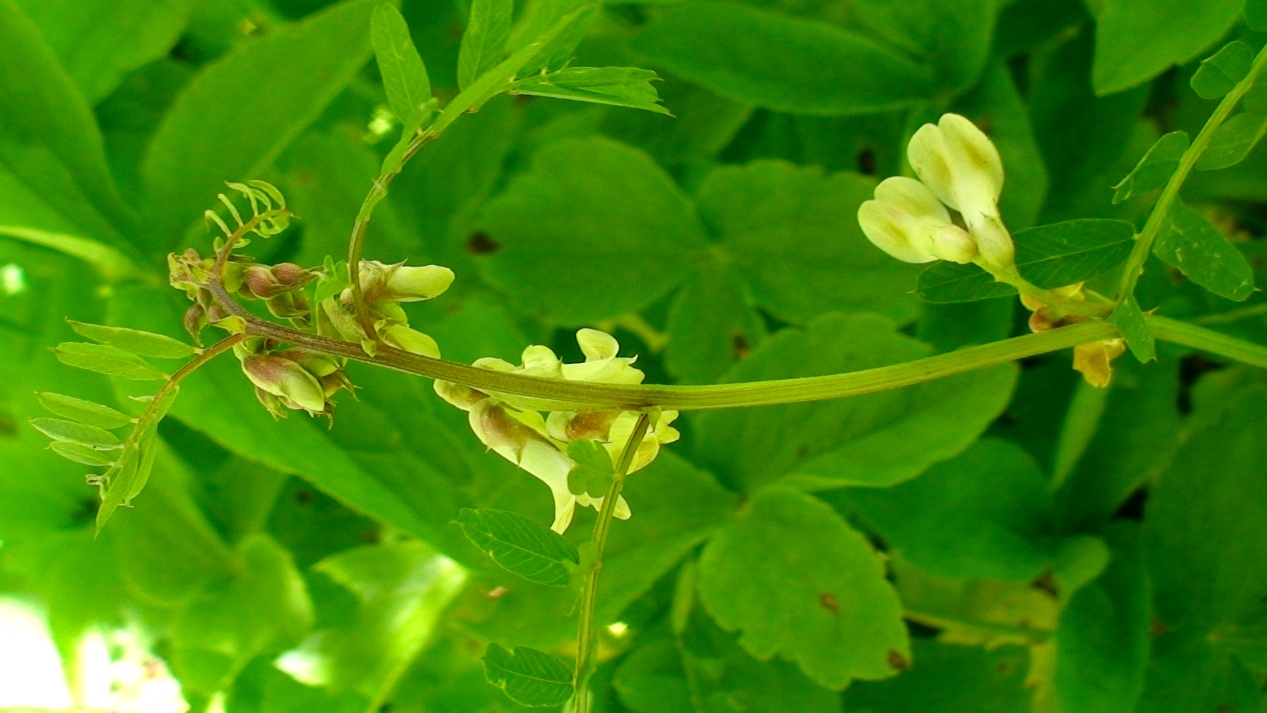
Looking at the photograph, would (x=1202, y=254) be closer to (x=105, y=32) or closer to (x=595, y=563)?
(x=595, y=563)

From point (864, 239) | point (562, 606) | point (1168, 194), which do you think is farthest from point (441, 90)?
point (1168, 194)

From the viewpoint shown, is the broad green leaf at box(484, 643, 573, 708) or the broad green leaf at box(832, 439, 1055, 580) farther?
the broad green leaf at box(832, 439, 1055, 580)

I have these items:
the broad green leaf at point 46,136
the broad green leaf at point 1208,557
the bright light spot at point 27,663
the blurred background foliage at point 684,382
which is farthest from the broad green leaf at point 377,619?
the broad green leaf at point 1208,557

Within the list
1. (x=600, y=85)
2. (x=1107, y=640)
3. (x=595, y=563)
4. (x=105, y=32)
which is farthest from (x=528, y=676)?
(x=105, y=32)

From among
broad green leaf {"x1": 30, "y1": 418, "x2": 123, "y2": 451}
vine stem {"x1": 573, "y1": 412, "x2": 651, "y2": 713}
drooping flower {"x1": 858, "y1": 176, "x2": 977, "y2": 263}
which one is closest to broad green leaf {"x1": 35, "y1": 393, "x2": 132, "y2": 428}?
broad green leaf {"x1": 30, "y1": 418, "x2": 123, "y2": 451}

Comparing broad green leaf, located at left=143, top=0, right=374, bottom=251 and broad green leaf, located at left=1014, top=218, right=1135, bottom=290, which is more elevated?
broad green leaf, located at left=1014, top=218, right=1135, bottom=290

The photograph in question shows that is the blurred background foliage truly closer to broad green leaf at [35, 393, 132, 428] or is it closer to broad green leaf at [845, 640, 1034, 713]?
broad green leaf at [845, 640, 1034, 713]

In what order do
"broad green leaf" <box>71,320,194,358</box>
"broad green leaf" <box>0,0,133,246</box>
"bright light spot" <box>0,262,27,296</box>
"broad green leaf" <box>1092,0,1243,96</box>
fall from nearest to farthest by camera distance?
"broad green leaf" <box>71,320,194,358</box> → "broad green leaf" <box>1092,0,1243,96</box> → "broad green leaf" <box>0,0,133,246</box> → "bright light spot" <box>0,262,27,296</box>
